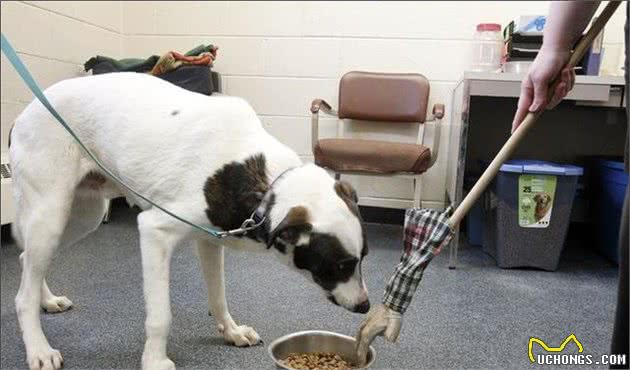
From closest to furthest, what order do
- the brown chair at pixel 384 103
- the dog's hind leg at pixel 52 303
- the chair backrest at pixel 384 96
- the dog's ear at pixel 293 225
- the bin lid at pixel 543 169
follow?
the dog's ear at pixel 293 225 < the dog's hind leg at pixel 52 303 < the bin lid at pixel 543 169 < the brown chair at pixel 384 103 < the chair backrest at pixel 384 96

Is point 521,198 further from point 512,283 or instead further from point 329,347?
point 329,347

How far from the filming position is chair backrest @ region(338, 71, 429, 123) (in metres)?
3.24

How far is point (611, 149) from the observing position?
323 centimetres

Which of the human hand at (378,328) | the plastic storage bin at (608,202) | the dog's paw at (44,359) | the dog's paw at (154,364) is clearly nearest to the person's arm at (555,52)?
the human hand at (378,328)

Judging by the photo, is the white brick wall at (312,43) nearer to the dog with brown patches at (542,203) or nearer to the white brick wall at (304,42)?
the white brick wall at (304,42)

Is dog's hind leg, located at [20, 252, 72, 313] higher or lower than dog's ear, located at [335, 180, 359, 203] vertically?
lower

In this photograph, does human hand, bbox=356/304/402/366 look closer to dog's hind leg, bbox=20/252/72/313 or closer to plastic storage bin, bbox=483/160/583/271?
dog's hind leg, bbox=20/252/72/313

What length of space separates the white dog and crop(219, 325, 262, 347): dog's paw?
0.84 feet

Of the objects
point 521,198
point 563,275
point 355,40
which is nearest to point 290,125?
point 355,40

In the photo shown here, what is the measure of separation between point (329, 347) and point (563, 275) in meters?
1.62

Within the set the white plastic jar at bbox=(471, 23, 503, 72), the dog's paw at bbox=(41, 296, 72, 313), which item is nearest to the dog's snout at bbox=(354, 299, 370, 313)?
the dog's paw at bbox=(41, 296, 72, 313)

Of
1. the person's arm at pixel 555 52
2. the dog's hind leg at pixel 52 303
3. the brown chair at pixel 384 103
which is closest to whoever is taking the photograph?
the person's arm at pixel 555 52

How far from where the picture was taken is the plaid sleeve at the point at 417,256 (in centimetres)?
120

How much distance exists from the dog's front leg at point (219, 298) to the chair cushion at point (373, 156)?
1.34 meters
